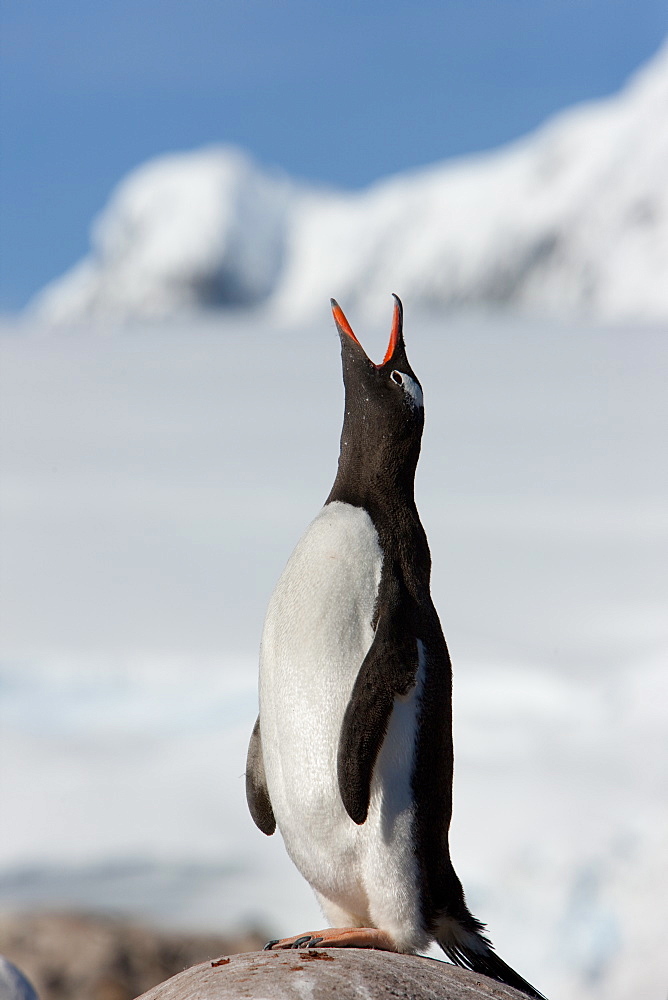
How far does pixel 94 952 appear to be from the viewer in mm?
5207

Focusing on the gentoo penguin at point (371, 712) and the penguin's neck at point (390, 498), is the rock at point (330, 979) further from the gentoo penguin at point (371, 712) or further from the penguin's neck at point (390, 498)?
the penguin's neck at point (390, 498)

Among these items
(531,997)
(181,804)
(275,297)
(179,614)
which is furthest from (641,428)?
(275,297)

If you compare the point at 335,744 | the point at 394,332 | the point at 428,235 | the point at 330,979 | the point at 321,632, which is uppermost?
the point at 428,235

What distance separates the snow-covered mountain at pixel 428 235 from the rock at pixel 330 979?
11873 centimetres

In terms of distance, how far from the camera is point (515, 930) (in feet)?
19.1

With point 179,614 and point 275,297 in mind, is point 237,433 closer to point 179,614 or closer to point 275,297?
point 179,614

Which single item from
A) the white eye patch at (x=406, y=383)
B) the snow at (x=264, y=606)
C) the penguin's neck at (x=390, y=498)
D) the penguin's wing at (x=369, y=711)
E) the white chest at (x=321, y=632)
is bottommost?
the penguin's wing at (x=369, y=711)

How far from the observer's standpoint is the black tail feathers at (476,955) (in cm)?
275

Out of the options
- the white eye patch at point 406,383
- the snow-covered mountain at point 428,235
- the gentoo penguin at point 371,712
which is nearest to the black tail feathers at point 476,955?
the gentoo penguin at point 371,712

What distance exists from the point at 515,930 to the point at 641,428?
1251cm

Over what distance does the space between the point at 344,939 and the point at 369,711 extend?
0.58 metres

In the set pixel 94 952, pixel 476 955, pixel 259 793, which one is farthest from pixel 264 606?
pixel 476 955

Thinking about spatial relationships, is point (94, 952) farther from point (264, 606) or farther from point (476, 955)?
point (264, 606)

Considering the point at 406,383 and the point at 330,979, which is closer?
the point at 330,979
